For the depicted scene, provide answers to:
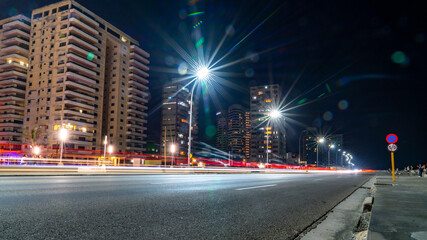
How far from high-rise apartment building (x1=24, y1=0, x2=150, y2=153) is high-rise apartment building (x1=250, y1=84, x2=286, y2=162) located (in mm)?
91777

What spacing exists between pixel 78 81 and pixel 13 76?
21050mm

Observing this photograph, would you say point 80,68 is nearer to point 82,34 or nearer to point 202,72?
point 82,34

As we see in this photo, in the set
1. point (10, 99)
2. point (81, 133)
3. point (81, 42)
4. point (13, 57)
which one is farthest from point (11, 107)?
point (81, 42)

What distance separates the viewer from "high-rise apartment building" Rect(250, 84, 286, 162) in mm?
161750

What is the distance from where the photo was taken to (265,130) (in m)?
162

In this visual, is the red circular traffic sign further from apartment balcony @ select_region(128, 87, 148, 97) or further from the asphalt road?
apartment balcony @ select_region(128, 87, 148, 97)

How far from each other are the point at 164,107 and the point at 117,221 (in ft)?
533

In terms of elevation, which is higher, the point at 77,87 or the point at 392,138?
the point at 77,87

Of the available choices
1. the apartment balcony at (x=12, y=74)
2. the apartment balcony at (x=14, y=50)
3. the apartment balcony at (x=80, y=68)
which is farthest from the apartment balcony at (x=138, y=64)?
the apartment balcony at (x=12, y=74)

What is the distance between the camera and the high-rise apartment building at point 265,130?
162 meters

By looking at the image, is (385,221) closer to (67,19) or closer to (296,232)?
(296,232)

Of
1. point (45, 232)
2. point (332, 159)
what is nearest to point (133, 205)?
point (45, 232)

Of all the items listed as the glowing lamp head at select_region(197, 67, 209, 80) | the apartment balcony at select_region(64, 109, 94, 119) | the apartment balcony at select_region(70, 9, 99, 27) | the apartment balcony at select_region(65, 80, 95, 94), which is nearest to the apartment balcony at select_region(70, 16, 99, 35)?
the apartment balcony at select_region(70, 9, 99, 27)

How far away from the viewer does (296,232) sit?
3.40 m
